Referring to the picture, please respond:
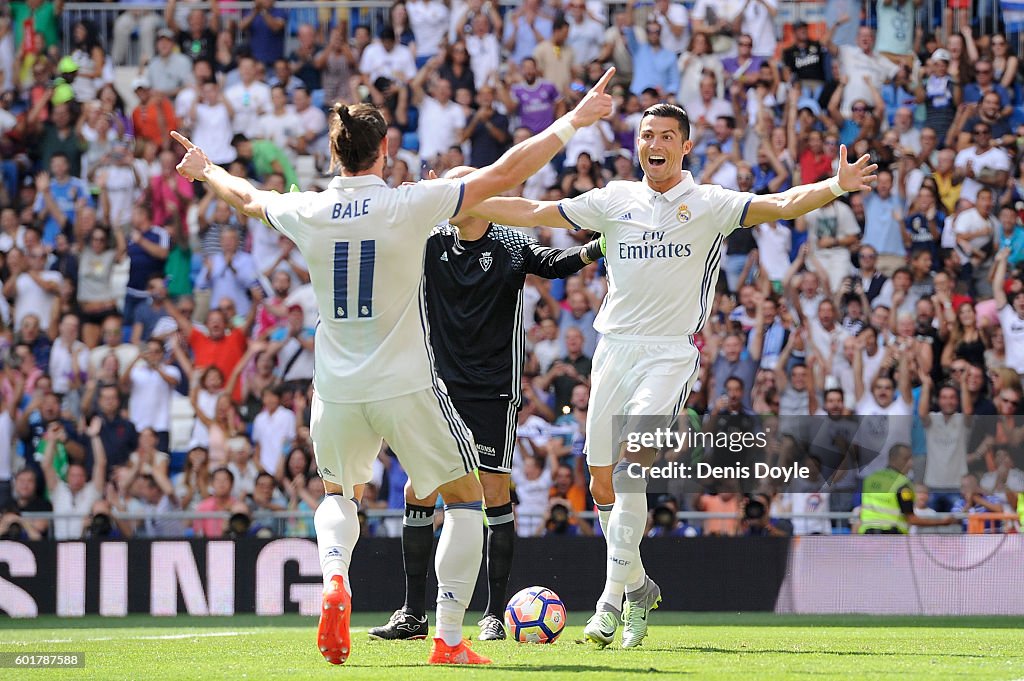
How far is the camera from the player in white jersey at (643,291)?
29.6ft

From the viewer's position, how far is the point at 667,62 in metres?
19.6

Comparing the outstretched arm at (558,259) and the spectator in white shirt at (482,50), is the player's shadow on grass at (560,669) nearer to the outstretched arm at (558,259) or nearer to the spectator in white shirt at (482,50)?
the outstretched arm at (558,259)

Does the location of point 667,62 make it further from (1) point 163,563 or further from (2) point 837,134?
(1) point 163,563

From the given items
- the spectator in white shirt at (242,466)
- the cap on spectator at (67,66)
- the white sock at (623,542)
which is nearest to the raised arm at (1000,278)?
the spectator in white shirt at (242,466)

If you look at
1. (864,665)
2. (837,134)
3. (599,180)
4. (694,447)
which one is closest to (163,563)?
(694,447)

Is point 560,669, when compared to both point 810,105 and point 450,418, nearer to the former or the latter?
point 450,418

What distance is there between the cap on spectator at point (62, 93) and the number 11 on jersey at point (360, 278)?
13.9 m

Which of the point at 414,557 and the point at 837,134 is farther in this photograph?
the point at 837,134

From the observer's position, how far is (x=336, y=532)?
7.58 m

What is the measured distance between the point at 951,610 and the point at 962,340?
379cm

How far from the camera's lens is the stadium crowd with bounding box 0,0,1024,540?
1583 cm

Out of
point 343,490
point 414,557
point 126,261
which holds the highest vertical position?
point 126,261

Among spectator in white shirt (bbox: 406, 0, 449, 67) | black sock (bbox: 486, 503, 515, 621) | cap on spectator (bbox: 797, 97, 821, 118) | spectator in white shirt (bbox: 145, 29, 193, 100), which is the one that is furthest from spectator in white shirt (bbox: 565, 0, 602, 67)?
black sock (bbox: 486, 503, 515, 621)

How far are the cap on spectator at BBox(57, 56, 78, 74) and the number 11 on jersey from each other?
14.5 m
